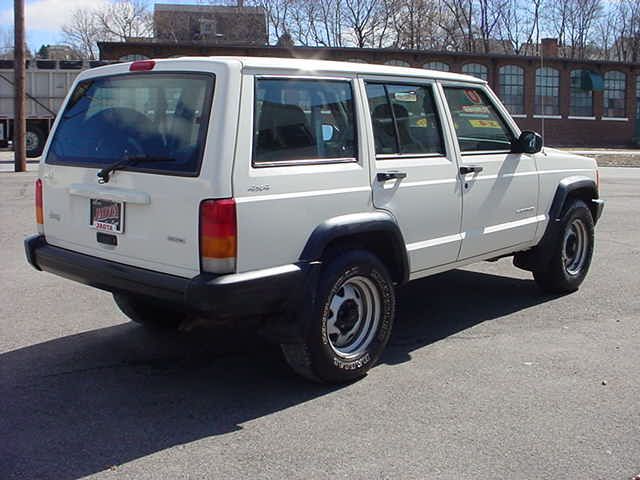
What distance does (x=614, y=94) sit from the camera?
1813 inches

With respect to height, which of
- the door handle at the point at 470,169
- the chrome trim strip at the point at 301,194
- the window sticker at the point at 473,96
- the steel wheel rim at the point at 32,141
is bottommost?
the chrome trim strip at the point at 301,194

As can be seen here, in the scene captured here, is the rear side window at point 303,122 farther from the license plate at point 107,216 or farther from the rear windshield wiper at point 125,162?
the license plate at point 107,216

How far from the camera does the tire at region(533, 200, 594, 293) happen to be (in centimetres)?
684

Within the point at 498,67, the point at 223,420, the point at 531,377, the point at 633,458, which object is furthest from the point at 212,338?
the point at 498,67

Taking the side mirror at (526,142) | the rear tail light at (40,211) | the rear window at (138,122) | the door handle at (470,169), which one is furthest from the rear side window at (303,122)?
the side mirror at (526,142)

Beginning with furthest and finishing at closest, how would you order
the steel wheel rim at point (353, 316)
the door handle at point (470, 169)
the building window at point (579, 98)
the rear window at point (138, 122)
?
the building window at point (579, 98), the door handle at point (470, 169), the steel wheel rim at point (353, 316), the rear window at point (138, 122)

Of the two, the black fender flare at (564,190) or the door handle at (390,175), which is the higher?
the door handle at (390,175)

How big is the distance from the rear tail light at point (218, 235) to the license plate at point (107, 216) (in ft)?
2.25

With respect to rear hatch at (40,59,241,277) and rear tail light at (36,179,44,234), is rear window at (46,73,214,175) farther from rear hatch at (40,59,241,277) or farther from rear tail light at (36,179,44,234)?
rear tail light at (36,179,44,234)

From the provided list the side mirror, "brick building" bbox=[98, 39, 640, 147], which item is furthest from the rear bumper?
"brick building" bbox=[98, 39, 640, 147]

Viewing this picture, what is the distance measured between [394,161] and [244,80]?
4.16 feet

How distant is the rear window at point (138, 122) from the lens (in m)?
4.23

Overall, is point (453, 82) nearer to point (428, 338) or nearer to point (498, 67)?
point (428, 338)

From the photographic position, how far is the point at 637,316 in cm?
646
